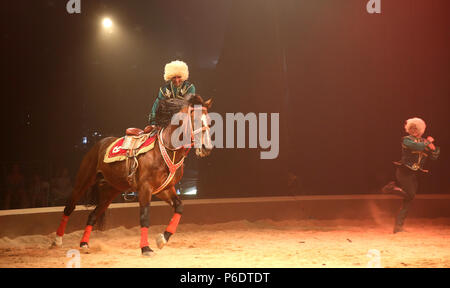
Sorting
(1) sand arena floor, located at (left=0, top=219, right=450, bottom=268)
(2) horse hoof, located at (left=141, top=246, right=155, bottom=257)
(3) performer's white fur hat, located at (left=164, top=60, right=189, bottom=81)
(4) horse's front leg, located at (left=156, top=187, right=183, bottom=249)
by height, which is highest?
(3) performer's white fur hat, located at (left=164, top=60, right=189, bottom=81)

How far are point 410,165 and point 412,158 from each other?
4.7 inches

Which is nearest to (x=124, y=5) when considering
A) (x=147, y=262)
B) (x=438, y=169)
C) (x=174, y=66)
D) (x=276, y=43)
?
(x=276, y=43)

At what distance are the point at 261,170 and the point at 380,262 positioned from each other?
22.8 ft

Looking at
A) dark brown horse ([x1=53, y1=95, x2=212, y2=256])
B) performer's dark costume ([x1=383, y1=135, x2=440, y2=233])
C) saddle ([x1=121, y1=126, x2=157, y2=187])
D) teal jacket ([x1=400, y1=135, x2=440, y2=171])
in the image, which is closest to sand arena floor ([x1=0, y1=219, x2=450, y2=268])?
dark brown horse ([x1=53, y1=95, x2=212, y2=256])

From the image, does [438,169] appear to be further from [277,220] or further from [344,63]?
[277,220]

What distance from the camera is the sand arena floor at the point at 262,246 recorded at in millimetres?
5172

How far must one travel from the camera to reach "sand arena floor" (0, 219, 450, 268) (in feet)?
17.0

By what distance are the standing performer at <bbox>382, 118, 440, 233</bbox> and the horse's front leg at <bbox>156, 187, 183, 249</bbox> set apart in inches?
150

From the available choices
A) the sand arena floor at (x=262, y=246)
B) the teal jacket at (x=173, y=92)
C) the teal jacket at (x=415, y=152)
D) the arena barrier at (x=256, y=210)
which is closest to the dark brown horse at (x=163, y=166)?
the teal jacket at (x=173, y=92)

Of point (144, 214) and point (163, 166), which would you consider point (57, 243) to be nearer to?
point (144, 214)

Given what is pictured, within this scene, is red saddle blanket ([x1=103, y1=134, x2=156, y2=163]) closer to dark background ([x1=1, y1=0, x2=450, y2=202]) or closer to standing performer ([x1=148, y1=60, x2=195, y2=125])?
standing performer ([x1=148, y1=60, x2=195, y2=125])

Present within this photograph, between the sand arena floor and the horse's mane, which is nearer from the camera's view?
the sand arena floor

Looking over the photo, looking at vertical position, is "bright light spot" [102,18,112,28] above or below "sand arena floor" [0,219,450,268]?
above

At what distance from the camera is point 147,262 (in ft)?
16.9
